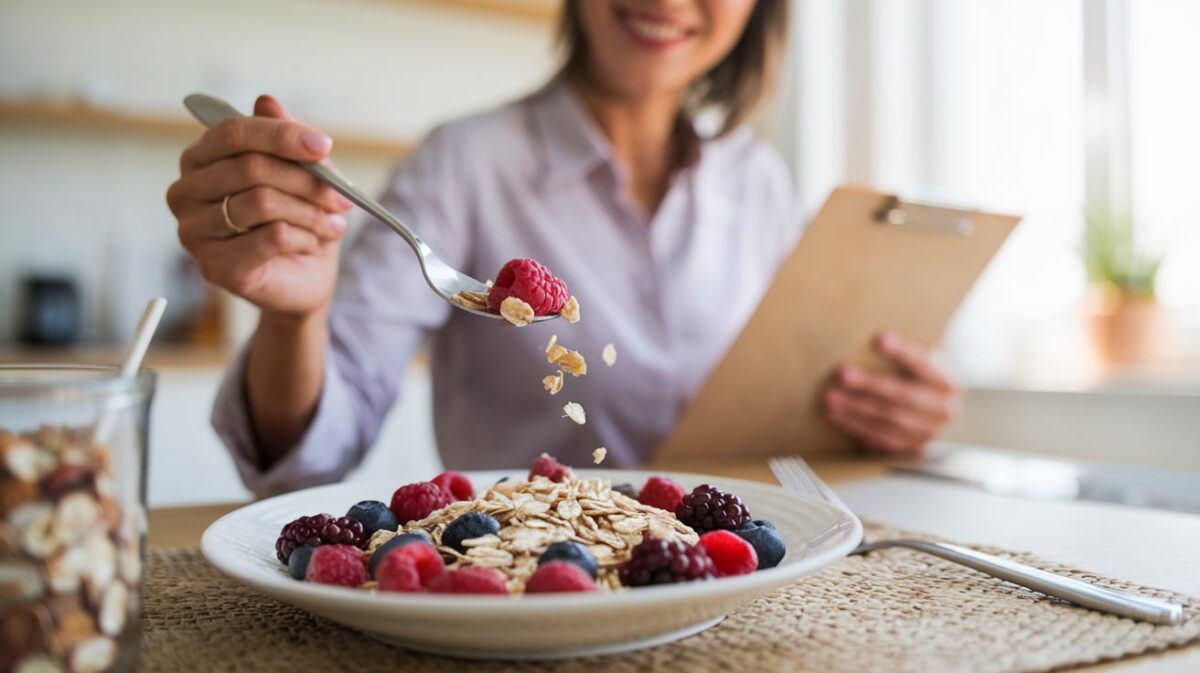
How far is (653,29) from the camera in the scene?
4.66 ft

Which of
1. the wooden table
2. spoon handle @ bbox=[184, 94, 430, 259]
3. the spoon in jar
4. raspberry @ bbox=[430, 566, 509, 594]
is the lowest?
the wooden table

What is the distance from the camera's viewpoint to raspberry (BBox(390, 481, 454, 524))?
668 mm

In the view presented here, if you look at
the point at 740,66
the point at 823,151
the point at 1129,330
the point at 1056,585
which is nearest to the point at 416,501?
the point at 1056,585

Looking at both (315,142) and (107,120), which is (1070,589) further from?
(107,120)

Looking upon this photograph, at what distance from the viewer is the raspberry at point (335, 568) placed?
1.69 feet

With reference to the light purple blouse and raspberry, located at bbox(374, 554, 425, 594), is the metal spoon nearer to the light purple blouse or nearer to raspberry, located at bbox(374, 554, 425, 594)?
raspberry, located at bbox(374, 554, 425, 594)

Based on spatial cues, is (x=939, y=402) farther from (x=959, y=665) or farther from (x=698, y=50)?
(x=959, y=665)

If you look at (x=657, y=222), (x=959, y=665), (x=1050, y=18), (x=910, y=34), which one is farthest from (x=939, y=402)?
(x=910, y=34)

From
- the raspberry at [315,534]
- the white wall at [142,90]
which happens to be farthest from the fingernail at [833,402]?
the white wall at [142,90]

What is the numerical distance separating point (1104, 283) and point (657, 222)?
43.4 inches

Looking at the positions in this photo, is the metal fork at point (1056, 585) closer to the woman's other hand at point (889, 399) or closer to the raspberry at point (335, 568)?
the raspberry at point (335, 568)

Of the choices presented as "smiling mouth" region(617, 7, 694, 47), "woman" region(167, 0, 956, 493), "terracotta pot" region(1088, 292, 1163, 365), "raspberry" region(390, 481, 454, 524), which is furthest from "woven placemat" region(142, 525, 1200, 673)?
"terracotta pot" region(1088, 292, 1163, 365)

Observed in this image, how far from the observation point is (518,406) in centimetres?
148

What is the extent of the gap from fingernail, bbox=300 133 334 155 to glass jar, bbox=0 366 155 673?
0.39 meters
